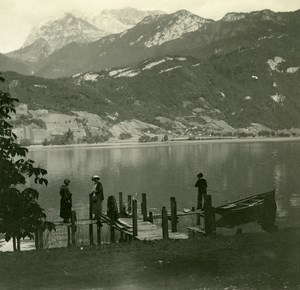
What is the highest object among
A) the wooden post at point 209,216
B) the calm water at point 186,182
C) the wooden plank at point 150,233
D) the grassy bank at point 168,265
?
the wooden post at point 209,216

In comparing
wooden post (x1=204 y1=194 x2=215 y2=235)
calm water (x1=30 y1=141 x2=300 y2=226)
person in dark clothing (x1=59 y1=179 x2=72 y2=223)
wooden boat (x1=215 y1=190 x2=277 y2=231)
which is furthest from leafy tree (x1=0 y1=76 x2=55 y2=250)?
calm water (x1=30 y1=141 x2=300 y2=226)

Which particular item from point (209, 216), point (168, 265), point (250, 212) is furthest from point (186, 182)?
point (168, 265)

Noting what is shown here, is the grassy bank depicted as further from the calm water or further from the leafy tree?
the calm water

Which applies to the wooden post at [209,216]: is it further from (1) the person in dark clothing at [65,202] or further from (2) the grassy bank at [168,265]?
(1) the person in dark clothing at [65,202]

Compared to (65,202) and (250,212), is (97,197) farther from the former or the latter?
(250,212)

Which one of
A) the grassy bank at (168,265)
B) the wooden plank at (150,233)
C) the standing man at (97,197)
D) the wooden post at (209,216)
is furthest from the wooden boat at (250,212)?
the grassy bank at (168,265)
